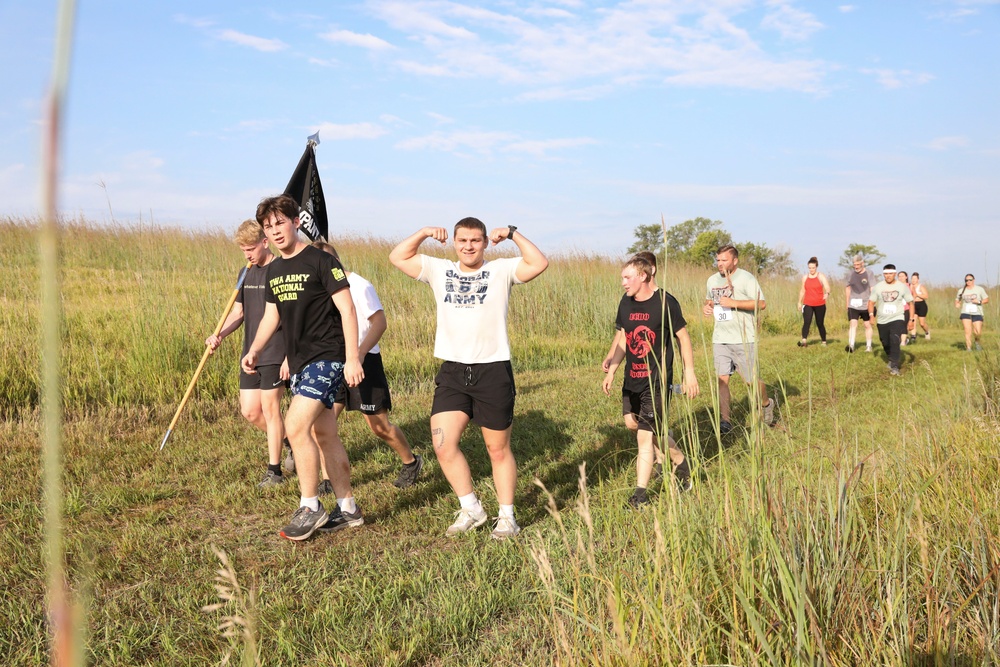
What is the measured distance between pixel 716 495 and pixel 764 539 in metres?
0.46

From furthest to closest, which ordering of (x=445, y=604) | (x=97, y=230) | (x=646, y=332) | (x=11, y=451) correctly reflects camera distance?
(x=97, y=230)
(x=11, y=451)
(x=646, y=332)
(x=445, y=604)

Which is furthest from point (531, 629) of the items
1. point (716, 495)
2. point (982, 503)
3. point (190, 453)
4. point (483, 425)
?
point (190, 453)

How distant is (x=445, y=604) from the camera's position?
4.23 m

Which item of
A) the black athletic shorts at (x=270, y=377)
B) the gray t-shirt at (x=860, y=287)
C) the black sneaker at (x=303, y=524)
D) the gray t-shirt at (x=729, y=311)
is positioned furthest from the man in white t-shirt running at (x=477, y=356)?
the gray t-shirt at (x=860, y=287)

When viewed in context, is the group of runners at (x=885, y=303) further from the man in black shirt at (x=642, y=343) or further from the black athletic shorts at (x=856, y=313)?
the man in black shirt at (x=642, y=343)

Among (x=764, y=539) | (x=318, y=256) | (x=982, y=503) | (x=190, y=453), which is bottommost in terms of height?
(x=190, y=453)

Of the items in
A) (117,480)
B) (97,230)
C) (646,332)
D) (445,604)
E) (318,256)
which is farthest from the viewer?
(97,230)

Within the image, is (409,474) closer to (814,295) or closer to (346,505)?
(346,505)

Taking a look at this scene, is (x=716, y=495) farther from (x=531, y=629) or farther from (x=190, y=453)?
(x=190, y=453)

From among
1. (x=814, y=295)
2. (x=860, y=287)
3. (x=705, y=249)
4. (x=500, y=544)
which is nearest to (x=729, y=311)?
(x=500, y=544)

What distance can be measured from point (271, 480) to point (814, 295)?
13.8m

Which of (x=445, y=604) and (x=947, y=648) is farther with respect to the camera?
(x=445, y=604)

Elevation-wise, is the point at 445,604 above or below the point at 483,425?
below

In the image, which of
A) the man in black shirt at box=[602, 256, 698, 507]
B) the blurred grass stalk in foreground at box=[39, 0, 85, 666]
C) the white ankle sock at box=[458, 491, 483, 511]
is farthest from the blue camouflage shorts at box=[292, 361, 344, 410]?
the blurred grass stalk in foreground at box=[39, 0, 85, 666]
